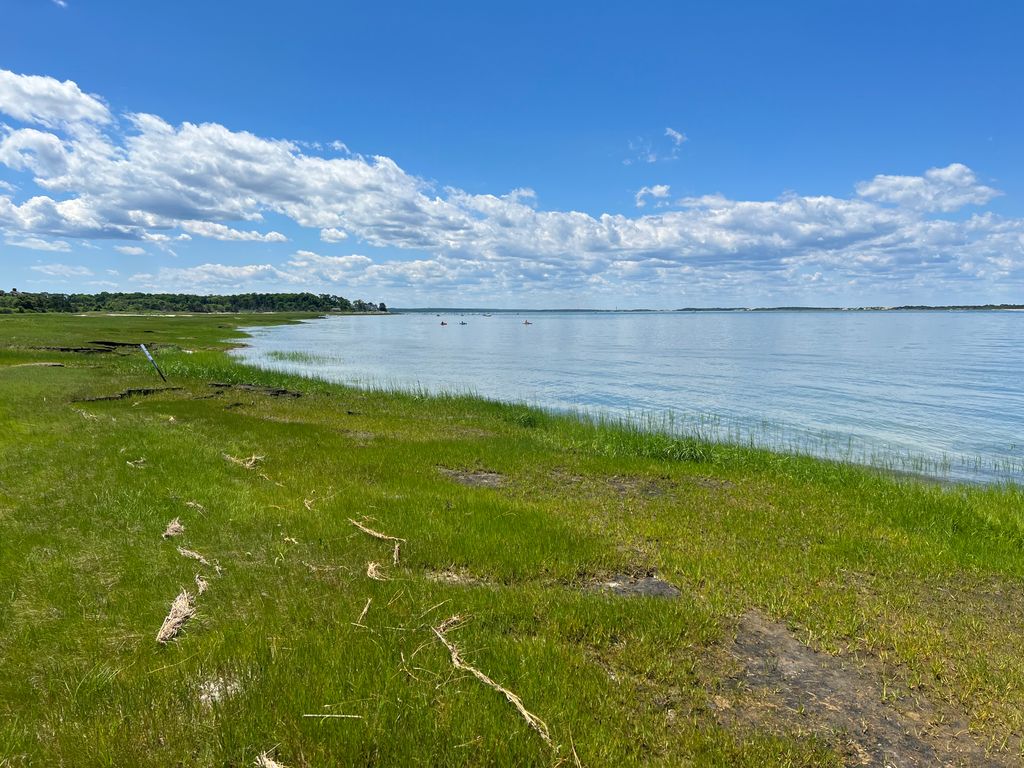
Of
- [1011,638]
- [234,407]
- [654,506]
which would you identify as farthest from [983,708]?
[234,407]

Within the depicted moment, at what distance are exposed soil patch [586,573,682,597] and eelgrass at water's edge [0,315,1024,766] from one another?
69 mm

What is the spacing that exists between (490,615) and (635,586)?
2.65m

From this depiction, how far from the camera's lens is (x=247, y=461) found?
15.4 metres

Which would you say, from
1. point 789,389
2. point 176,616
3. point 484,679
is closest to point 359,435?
point 176,616

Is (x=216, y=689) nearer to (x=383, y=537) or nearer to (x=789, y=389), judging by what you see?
(x=383, y=537)

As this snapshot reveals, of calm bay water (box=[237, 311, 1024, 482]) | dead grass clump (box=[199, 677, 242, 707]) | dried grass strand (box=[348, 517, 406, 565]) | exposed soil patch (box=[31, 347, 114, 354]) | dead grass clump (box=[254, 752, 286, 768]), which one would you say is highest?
exposed soil patch (box=[31, 347, 114, 354])

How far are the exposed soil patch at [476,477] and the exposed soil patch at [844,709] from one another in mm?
8733

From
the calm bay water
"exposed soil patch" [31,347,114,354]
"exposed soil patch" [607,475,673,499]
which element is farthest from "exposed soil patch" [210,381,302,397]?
"exposed soil patch" [31,347,114,354]

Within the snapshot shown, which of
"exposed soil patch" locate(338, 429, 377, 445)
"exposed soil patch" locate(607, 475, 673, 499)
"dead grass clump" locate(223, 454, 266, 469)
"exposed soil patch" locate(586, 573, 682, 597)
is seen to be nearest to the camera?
"exposed soil patch" locate(586, 573, 682, 597)

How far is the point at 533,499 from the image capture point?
1360 centimetres

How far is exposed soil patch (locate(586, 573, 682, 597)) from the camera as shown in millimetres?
8508

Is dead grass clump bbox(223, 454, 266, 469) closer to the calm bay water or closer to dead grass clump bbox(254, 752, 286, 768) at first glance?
dead grass clump bbox(254, 752, 286, 768)

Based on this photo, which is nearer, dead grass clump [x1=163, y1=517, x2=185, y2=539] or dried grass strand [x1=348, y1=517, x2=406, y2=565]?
dried grass strand [x1=348, y1=517, x2=406, y2=565]

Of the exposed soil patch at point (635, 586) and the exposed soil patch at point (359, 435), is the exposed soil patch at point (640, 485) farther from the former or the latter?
the exposed soil patch at point (359, 435)
